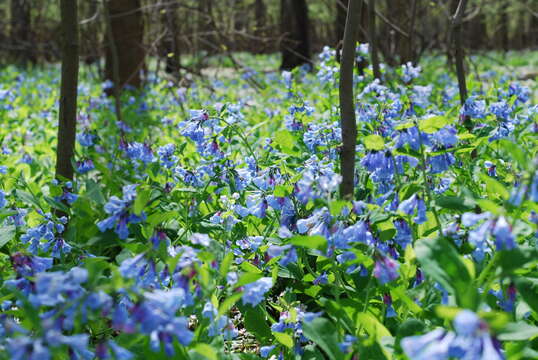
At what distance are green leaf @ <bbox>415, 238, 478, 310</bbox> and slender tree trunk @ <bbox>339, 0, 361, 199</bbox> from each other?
0.60 m

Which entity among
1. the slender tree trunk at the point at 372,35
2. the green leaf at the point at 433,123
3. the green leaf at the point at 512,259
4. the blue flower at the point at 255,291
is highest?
the slender tree trunk at the point at 372,35

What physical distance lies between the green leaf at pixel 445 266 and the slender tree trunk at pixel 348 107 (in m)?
0.60

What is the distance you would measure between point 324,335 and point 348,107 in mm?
795

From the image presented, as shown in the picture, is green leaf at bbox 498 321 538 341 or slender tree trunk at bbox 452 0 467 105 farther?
slender tree trunk at bbox 452 0 467 105

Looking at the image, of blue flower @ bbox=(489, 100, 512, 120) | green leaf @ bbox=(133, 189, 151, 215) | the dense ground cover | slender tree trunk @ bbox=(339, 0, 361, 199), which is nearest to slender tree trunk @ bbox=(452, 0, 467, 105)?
the dense ground cover

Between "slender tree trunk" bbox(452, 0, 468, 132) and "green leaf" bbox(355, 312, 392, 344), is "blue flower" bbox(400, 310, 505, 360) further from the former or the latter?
"slender tree trunk" bbox(452, 0, 468, 132)

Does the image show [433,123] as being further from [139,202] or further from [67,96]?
[67,96]

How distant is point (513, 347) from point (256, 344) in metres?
0.93

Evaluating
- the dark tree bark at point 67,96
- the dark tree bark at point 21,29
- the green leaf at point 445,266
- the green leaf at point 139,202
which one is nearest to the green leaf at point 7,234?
the dark tree bark at point 67,96

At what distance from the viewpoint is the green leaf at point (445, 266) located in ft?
3.52

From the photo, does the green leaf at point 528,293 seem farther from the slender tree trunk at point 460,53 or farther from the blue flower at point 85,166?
the slender tree trunk at point 460,53

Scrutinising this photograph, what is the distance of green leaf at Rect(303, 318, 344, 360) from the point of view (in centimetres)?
122

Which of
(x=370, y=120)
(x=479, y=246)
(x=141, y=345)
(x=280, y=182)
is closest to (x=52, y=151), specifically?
(x=370, y=120)

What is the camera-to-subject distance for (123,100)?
5855mm
